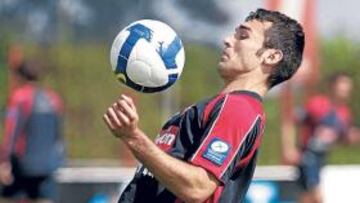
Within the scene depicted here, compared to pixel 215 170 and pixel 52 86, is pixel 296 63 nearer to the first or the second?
pixel 215 170

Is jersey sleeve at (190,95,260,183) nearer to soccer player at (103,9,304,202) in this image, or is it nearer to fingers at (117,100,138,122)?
soccer player at (103,9,304,202)

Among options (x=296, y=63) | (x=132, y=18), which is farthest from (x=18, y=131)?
(x=296, y=63)

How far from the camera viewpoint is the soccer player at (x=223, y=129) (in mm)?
4305

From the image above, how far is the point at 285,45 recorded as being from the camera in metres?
4.71

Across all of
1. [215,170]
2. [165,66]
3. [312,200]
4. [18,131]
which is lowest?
[312,200]

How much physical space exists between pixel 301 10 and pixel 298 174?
1656 mm

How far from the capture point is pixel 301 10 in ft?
41.0

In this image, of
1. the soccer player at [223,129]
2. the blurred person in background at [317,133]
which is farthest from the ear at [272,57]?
the blurred person in background at [317,133]

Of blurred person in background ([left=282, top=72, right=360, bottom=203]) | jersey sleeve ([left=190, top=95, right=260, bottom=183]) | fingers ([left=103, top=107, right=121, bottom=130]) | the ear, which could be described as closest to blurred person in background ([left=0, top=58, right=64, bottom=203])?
blurred person in background ([left=282, top=72, right=360, bottom=203])

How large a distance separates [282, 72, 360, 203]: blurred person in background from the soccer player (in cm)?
684

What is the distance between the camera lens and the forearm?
429 centimetres

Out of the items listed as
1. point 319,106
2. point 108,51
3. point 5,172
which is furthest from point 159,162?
point 108,51

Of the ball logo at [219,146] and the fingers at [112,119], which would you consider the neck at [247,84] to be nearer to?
the ball logo at [219,146]

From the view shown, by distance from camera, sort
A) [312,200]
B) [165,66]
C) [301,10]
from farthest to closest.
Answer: [301,10]
[312,200]
[165,66]
